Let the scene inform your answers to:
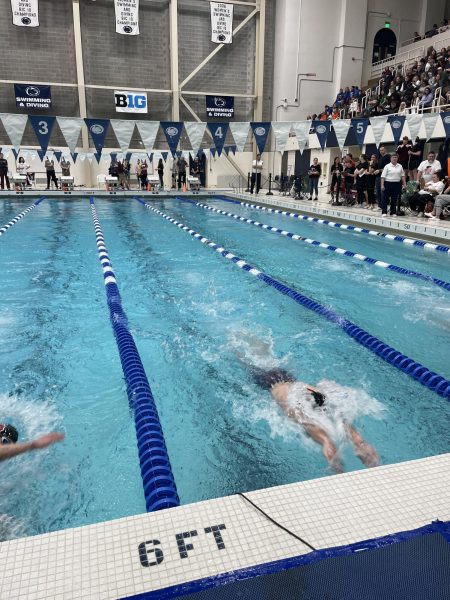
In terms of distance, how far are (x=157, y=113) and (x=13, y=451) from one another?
69.4 feet

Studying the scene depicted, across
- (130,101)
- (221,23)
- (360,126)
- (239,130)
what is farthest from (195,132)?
(221,23)

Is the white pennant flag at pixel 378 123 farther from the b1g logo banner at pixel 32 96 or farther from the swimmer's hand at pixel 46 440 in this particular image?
the b1g logo banner at pixel 32 96

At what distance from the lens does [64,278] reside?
6117 mm

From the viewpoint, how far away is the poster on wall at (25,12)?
18141 millimetres

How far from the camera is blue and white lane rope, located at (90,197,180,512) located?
1890mm

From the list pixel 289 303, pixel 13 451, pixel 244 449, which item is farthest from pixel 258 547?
pixel 289 303

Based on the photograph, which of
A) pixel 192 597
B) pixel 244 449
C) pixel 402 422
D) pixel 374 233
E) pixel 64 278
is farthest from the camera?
pixel 374 233

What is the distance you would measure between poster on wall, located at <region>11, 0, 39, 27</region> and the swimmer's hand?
20790 millimetres

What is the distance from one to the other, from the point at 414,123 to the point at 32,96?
1585 cm

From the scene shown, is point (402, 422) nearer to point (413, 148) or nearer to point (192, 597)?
point (192, 597)

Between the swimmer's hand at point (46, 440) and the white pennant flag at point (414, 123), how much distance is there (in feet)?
33.3

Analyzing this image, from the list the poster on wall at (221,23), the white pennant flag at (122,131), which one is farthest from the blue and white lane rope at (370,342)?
the poster on wall at (221,23)

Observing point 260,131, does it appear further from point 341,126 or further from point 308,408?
point 308,408

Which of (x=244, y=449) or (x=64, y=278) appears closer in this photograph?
(x=244, y=449)
